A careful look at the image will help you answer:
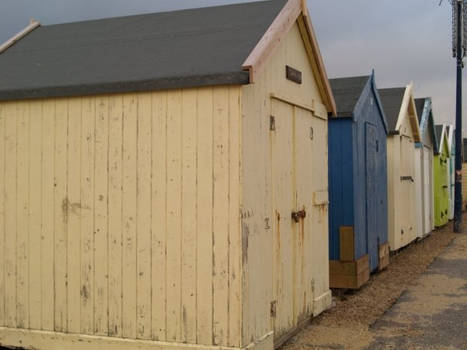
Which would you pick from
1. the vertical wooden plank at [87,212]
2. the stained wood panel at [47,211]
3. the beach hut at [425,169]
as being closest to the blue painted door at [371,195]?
the vertical wooden plank at [87,212]

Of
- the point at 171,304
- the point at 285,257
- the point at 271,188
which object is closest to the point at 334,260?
the point at 285,257

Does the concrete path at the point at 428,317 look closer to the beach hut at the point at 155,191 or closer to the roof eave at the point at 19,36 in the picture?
the beach hut at the point at 155,191

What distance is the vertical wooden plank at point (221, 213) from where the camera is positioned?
17.5ft

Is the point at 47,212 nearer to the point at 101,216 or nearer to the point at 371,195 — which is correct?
the point at 101,216

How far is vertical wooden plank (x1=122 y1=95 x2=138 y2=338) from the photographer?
18.6 ft

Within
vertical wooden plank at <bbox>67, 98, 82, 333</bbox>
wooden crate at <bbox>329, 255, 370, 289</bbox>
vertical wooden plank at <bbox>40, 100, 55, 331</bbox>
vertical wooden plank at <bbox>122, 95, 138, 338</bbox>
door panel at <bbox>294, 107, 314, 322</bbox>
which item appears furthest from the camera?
wooden crate at <bbox>329, 255, 370, 289</bbox>

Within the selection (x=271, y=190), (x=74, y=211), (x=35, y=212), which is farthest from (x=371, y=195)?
(x=35, y=212)

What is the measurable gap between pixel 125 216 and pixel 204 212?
30.0 inches

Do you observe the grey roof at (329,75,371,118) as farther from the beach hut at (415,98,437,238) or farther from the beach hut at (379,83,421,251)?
the beach hut at (415,98,437,238)

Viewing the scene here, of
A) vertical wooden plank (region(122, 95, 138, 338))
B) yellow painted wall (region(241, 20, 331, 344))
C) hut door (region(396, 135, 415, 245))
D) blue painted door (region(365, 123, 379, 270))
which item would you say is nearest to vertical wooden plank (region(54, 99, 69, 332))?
vertical wooden plank (region(122, 95, 138, 338))

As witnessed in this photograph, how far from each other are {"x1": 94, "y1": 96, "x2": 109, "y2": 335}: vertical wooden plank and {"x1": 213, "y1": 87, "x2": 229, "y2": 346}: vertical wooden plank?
3.43 feet

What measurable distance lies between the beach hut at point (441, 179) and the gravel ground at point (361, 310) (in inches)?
269

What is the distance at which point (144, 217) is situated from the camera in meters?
5.66

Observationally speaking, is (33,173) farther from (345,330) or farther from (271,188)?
(345,330)
